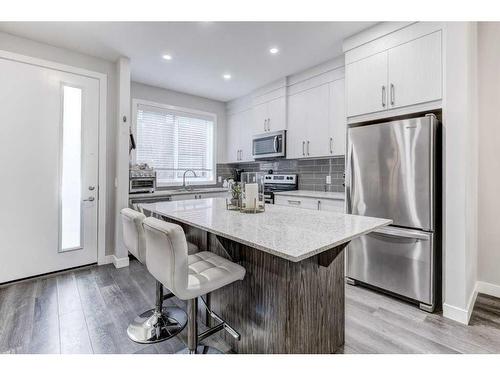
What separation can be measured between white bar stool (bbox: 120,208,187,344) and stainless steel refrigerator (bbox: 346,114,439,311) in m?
1.83

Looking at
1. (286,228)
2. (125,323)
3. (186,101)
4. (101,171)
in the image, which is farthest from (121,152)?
(286,228)

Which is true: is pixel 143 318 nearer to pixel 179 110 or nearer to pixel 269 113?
pixel 269 113

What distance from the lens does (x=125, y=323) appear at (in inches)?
78.1

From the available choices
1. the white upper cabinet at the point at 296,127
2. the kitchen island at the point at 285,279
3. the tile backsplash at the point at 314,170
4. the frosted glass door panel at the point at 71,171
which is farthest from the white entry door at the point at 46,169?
the tile backsplash at the point at 314,170

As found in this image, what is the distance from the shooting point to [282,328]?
133 centimetres

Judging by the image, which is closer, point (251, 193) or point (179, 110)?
point (251, 193)

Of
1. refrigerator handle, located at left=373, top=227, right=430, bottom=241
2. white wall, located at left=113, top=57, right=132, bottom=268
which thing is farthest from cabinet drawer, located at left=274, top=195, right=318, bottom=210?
white wall, located at left=113, top=57, right=132, bottom=268

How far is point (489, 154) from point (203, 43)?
10.4 ft

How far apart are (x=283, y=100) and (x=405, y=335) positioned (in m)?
3.24

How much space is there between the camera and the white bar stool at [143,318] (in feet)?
5.79

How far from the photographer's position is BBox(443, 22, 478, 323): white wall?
197 centimetres

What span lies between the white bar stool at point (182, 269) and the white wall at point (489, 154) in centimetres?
262

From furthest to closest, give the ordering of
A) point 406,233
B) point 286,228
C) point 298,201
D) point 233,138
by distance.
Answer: point 233,138 → point 298,201 → point 406,233 → point 286,228
